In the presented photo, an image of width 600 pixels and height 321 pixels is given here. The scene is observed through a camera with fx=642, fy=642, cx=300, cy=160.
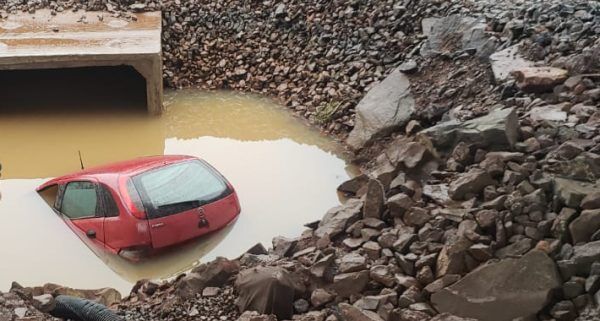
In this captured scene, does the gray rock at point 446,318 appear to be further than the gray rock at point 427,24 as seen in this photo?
No

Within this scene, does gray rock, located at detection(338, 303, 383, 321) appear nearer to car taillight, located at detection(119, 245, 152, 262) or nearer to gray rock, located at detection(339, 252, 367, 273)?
gray rock, located at detection(339, 252, 367, 273)

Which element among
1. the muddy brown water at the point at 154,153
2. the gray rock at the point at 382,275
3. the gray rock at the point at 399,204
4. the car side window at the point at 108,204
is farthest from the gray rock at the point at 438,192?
the car side window at the point at 108,204

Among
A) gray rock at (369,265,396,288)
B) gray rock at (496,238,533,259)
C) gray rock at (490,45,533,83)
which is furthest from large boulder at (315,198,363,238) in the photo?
gray rock at (490,45,533,83)

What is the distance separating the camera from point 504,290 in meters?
3.70

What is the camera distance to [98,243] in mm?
5926

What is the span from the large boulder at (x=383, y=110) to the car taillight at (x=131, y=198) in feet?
9.43

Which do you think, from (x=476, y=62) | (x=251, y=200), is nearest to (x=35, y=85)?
(x=251, y=200)

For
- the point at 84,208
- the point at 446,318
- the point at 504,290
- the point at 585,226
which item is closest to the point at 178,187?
the point at 84,208

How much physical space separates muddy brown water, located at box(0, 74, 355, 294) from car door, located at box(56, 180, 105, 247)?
0.41 ft

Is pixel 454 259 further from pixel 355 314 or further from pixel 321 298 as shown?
pixel 321 298

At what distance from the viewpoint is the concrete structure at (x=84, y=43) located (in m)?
8.46

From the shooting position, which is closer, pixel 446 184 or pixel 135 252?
pixel 446 184

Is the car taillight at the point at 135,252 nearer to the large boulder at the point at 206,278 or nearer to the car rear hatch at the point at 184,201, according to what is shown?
the car rear hatch at the point at 184,201

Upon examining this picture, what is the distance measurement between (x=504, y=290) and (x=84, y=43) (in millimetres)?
6962
